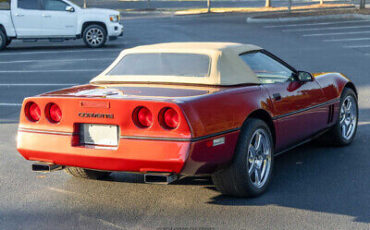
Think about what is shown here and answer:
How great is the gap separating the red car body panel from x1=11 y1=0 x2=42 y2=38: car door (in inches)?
629

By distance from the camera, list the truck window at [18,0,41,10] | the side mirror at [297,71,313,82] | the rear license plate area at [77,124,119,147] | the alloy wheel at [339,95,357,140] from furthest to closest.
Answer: the truck window at [18,0,41,10] < the alloy wheel at [339,95,357,140] < the side mirror at [297,71,313,82] < the rear license plate area at [77,124,119,147]

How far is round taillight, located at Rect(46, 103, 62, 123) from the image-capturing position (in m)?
5.38

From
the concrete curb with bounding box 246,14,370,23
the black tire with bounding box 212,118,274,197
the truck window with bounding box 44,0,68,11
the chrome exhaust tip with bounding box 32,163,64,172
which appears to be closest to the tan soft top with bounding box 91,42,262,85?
the black tire with bounding box 212,118,274,197

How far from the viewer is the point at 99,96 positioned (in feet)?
17.2

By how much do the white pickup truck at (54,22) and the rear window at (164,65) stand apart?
50.1 feet

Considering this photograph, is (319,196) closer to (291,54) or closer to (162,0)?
(291,54)

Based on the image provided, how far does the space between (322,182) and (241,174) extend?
107 centimetres

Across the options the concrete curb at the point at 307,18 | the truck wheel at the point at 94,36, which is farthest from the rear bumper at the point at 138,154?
the concrete curb at the point at 307,18

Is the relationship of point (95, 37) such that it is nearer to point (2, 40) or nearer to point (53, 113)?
point (2, 40)

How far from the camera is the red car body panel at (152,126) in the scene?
193 inches

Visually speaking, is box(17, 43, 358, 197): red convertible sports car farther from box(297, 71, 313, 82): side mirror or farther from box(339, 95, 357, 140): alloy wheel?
box(339, 95, 357, 140): alloy wheel

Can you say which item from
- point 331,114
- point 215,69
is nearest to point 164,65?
point 215,69

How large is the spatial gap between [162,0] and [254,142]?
53.5 metres

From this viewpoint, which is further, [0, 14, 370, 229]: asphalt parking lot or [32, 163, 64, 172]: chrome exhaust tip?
[32, 163, 64, 172]: chrome exhaust tip
